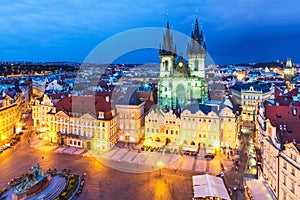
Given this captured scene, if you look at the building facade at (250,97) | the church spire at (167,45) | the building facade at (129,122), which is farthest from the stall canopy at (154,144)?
the building facade at (250,97)

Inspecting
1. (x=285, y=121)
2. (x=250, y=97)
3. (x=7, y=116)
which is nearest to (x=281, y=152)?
(x=285, y=121)

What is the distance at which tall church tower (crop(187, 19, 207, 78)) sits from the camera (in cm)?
7025

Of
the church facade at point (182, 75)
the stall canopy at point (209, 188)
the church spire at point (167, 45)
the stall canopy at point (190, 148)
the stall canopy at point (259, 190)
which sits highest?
the church spire at point (167, 45)

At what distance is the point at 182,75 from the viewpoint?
225 feet

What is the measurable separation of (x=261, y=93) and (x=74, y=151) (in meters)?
58.7

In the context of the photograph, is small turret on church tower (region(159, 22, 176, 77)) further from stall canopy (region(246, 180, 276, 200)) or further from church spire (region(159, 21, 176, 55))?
stall canopy (region(246, 180, 276, 200))

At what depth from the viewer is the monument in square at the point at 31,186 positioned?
31.1m

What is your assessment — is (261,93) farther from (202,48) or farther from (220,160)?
(220,160)

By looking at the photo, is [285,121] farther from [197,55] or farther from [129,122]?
[197,55]

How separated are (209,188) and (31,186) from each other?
2321 cm

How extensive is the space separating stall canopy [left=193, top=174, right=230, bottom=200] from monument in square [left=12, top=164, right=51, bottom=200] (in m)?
20.8

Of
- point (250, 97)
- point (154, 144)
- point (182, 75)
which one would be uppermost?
point (182, 75)

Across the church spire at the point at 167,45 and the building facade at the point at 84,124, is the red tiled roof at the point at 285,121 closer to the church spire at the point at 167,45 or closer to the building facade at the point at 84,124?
the building facade at the point at 84,124

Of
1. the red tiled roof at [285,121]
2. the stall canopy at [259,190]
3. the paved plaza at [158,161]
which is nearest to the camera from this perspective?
the red tiled roof at [285,121]
